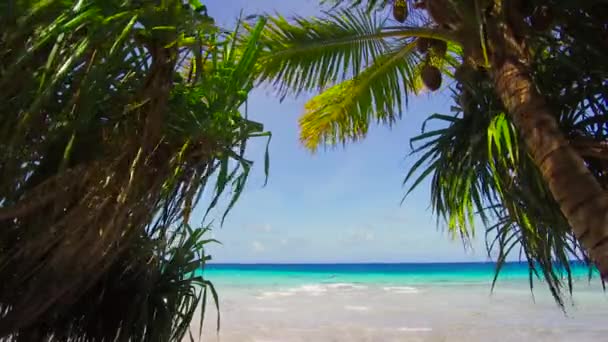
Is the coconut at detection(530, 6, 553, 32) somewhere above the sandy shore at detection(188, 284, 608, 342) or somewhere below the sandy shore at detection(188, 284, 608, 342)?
above

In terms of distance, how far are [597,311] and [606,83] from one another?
8.62m

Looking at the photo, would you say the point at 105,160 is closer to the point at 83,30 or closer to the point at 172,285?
the point at 83,30

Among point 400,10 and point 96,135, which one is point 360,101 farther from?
point 96,135

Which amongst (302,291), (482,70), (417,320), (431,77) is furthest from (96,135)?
(302,291)

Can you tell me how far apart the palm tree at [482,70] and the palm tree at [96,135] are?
1.32 meters

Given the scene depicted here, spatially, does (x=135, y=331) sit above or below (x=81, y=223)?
below

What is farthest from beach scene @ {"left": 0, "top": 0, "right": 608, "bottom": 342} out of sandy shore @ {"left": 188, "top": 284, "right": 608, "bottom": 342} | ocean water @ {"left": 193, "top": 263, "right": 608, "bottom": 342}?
sandy shore @ {"left": 188, "top": 284, "right": 608, "bottom": 342}

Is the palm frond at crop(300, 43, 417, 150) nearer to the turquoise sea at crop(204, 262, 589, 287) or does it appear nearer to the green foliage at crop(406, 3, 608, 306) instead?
the green foliage at crop(406, 3, 608, 306)

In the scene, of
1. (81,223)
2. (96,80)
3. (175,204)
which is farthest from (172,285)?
(96,80)

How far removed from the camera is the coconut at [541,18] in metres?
2.76

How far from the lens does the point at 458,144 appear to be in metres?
2.70

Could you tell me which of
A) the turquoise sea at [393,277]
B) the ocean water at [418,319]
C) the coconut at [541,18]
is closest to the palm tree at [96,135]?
the coconut at [541,18]

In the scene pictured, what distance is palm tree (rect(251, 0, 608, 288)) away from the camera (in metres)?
2.18

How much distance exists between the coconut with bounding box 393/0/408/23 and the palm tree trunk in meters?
1.25
